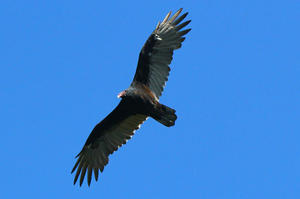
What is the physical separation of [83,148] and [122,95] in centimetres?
171

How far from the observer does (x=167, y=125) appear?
414 inches

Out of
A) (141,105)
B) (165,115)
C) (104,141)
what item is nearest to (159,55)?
(141,105)

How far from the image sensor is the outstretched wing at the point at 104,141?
37.6 feet

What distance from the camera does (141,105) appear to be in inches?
420

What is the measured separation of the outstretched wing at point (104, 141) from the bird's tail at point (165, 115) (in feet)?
3.04

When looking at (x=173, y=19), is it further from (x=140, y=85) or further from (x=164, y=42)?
(x=140, y=85)

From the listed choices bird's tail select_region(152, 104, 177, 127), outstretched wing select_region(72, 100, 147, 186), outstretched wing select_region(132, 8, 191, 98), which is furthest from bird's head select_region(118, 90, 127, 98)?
outstretched wing select_region(72, 100, 147, 186)

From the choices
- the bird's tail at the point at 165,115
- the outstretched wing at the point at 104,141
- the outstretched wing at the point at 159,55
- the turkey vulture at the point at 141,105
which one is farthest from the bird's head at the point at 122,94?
the outstretched wing at the point at 104,141

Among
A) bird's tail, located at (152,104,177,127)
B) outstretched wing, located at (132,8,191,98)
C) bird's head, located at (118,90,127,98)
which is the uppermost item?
outstretched wing, located at (132,8,191,98)

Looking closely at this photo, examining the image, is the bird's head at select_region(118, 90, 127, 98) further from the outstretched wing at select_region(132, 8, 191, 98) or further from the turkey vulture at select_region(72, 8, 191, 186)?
the outstretched wing at select_region(132, 8, 191, 98)

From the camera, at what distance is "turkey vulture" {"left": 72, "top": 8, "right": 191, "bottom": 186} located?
34.8 feet

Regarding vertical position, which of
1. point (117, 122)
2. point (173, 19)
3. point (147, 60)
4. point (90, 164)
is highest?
point (173, 19)

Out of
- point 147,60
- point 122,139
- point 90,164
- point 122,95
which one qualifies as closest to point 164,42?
point 147,60

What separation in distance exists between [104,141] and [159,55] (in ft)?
6.79
